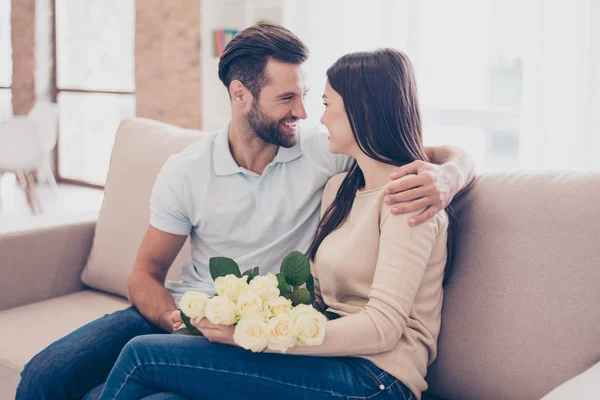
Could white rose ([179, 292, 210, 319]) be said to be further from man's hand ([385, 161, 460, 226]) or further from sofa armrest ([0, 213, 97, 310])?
sofa armrest ([0, 213, 97, 310])

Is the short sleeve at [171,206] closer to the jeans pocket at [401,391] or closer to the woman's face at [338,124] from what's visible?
the woman's face at [338,124]

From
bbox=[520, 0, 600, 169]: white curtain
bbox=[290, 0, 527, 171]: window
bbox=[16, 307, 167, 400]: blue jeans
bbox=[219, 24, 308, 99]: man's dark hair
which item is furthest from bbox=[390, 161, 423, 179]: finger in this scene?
bbox=[290, 0, 527, 171]: window

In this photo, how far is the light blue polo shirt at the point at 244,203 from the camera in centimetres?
171

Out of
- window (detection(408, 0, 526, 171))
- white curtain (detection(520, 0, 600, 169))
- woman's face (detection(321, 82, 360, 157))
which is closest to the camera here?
woman's face (detection(321, 82, 360, 157))

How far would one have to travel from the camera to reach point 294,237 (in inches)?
67.4

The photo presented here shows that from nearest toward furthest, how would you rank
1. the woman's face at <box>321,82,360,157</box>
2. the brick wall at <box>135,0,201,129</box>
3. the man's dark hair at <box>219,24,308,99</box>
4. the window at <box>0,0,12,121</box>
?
the woman's face at <box>321,82,360,157</box> < the man's dark hair at <box>219,24,308,99</box> < the brick wall at <box>135,0,201,129</box> < the window at <box>0,0,12,121</box>

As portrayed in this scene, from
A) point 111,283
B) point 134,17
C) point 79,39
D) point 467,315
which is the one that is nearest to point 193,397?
point 467,315

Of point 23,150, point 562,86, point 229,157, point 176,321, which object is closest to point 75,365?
point 176,321

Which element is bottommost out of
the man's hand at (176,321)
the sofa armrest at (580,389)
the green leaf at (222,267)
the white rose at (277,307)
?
the man's hand at (176,321)

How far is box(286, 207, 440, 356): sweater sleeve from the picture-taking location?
1.25 meters

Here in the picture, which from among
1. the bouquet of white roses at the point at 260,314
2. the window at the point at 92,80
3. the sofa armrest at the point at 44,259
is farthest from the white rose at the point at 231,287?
the window at the point at 92,80

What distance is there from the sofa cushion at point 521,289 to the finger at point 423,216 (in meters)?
0.21

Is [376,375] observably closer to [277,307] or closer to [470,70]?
[277,307]

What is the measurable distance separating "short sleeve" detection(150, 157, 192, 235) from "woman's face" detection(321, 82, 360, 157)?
461 mm
